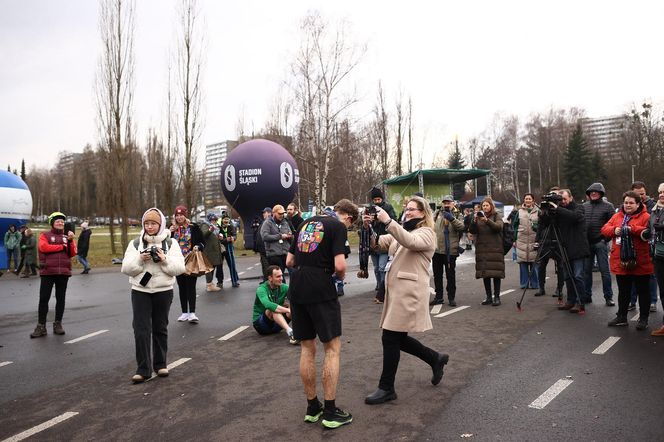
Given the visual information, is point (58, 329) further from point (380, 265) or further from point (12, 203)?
point (12, 203)

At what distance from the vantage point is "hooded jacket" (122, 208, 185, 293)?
18.2 ft

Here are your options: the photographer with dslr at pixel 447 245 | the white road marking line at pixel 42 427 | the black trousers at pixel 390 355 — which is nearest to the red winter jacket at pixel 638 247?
the photographer with dslr at pixel 447 245

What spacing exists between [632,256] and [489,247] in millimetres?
2710

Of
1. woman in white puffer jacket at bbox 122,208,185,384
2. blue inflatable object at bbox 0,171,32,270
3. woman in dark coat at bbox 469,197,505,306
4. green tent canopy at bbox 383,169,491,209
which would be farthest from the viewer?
green tent canopy at bbox 383,169,491,209

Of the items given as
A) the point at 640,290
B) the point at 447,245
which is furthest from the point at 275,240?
the point at 640,290

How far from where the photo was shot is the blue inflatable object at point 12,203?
61.3ft

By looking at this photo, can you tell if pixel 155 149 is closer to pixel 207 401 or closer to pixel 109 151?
pixel 109 151

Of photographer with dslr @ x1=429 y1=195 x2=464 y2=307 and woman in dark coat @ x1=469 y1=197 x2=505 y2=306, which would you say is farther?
photographer with dslr @ x1=429 y1=195 x2=464 y2=307

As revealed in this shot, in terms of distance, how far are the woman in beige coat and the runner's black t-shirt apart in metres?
0.56

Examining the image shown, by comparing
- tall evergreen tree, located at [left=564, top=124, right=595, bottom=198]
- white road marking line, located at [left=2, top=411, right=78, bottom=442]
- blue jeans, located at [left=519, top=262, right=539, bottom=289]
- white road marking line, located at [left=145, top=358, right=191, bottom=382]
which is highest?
tall evergreen tree, located at [left=564, top=124, right=595, bottom=198]

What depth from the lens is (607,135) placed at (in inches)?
2916

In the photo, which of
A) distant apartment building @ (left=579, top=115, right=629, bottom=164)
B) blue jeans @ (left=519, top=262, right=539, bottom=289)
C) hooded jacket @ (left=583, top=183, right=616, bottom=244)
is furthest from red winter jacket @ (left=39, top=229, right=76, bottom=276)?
distant apartment building @ (left=579, top=115, right=629, bottom=164)

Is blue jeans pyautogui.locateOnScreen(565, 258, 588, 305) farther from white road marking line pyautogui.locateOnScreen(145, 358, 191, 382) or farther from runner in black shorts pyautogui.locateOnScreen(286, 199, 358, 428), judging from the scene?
white road marking line pyautogui.locateOnScreen(145, 358, 191, 382)

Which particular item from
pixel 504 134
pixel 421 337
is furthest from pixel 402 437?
pixel 504 134
